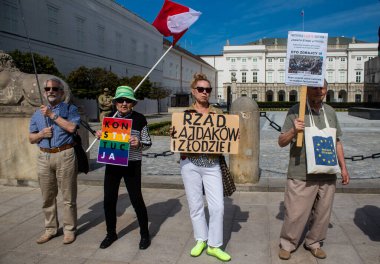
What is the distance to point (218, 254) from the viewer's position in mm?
3461

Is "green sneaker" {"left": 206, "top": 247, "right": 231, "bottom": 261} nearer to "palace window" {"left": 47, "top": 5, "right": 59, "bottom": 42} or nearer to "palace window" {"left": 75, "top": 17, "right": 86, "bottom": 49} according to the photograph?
"palace window" {"left": 47, "top": 5, "right": 59, "bottom": 42}

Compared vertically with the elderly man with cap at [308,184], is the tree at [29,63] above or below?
above

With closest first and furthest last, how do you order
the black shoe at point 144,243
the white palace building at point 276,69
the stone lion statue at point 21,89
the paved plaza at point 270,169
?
the black shoe at point 144,243
the paved plaza at point 270,169
the stone lion statue at point 21,89
the white palace building at point 276,69

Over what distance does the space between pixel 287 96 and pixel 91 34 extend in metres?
60.1

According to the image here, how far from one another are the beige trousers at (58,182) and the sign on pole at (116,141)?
0.40 m

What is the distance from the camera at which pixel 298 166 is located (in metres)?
3.39

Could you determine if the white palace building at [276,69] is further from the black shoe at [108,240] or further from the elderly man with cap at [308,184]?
the elderly man with cap at [308,184]

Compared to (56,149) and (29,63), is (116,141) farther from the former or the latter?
(29,63)

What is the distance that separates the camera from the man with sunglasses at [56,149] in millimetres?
3746

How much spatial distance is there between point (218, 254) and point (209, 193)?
0.62 metres

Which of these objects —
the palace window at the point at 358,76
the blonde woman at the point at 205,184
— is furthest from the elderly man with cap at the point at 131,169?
the palace window at the point at 358,76

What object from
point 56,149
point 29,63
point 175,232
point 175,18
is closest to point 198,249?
point 175,232

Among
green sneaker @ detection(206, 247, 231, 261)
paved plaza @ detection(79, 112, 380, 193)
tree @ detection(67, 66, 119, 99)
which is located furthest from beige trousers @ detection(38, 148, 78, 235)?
tree @ detection(67, 66, 119, 99)

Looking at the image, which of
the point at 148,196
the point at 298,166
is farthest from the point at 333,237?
the point at 148,196
